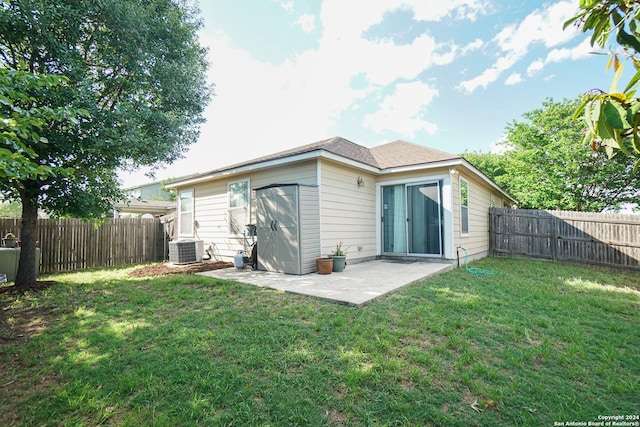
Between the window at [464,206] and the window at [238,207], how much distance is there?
5862mm

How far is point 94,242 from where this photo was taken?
7500 millimetres

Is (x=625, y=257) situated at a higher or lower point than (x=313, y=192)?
lower

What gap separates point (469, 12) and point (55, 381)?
1050 cm

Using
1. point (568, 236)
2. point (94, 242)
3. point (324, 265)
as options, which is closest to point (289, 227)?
point (324, 265)

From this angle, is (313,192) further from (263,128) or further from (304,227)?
(263,128)

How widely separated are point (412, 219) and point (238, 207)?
15.8ft

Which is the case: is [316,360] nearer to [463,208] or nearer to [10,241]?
[463,208]

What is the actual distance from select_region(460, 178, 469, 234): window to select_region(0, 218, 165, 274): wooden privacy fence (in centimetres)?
888

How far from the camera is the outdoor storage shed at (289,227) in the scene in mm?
5582

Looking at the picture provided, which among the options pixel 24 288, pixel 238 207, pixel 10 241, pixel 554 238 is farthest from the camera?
pixel 554 238

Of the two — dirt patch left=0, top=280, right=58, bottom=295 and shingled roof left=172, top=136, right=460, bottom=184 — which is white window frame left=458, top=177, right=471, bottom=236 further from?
dirt patch left=0, top=280, right=58, bottom=295

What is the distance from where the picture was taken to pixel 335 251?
21.0 feet

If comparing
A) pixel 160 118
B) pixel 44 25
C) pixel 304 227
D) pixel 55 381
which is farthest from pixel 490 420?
pixel 44 25

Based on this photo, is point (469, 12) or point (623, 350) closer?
point (623, 350)
